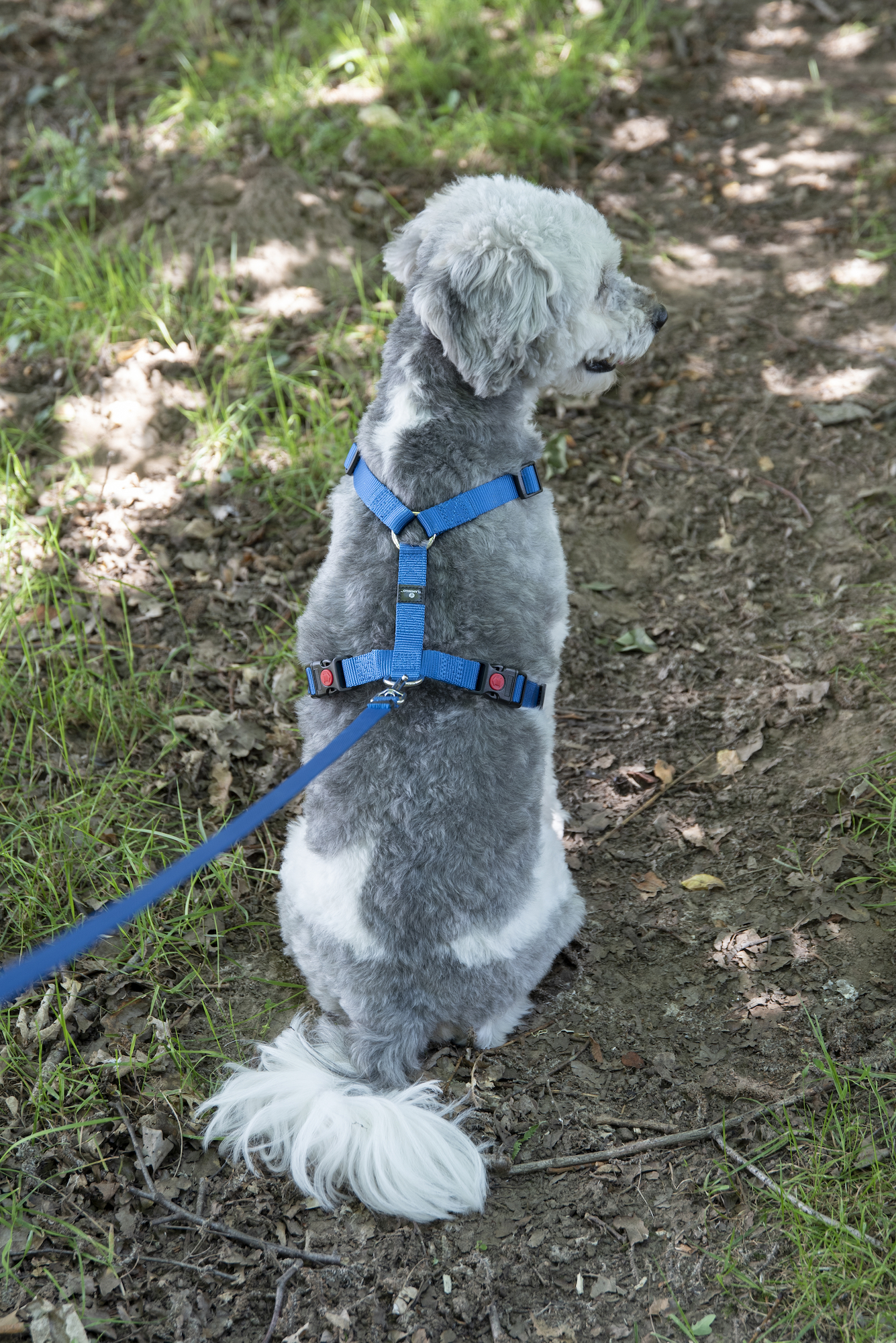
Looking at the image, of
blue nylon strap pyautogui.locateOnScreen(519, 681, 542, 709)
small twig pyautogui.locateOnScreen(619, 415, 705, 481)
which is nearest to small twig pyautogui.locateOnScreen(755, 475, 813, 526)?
small twig pyautogui.locateOnScreen(619, 415, 705, 481)

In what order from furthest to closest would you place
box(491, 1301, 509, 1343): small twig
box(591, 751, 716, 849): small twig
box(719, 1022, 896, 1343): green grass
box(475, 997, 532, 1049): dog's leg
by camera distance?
1. box(591, 751, 716, 849): small twig
2. box(475, 997, 532, 1049): dog's leg
3. box(491, 1301, 509, 1343): small twig
4. box(719, 1022, 896, 1343): green grass

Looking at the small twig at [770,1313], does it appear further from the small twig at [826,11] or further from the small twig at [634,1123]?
the small twig at [826,11]

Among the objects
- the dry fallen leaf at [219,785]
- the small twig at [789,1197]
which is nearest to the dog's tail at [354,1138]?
the small twig at [789,1197]

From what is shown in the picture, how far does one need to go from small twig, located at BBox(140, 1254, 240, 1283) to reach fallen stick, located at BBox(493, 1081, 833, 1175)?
64 centimetres

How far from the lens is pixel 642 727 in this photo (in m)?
3.40

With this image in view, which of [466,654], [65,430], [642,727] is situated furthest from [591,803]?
[65,430]

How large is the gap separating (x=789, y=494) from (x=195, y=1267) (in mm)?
3387

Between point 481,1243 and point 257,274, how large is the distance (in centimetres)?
411

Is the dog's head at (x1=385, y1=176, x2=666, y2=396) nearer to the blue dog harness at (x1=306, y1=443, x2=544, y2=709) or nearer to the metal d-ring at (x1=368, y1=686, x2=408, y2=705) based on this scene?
the blue dog harness at (x1=306, y1=443, x2=544, y2=709)

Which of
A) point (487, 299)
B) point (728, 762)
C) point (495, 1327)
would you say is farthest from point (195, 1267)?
point (487, 299)

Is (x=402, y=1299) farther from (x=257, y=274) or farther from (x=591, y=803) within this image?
(x=257, y=274)

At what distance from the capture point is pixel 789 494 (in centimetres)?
390

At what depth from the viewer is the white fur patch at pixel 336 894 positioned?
2238mm

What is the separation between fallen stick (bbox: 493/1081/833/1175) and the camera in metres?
2.24
